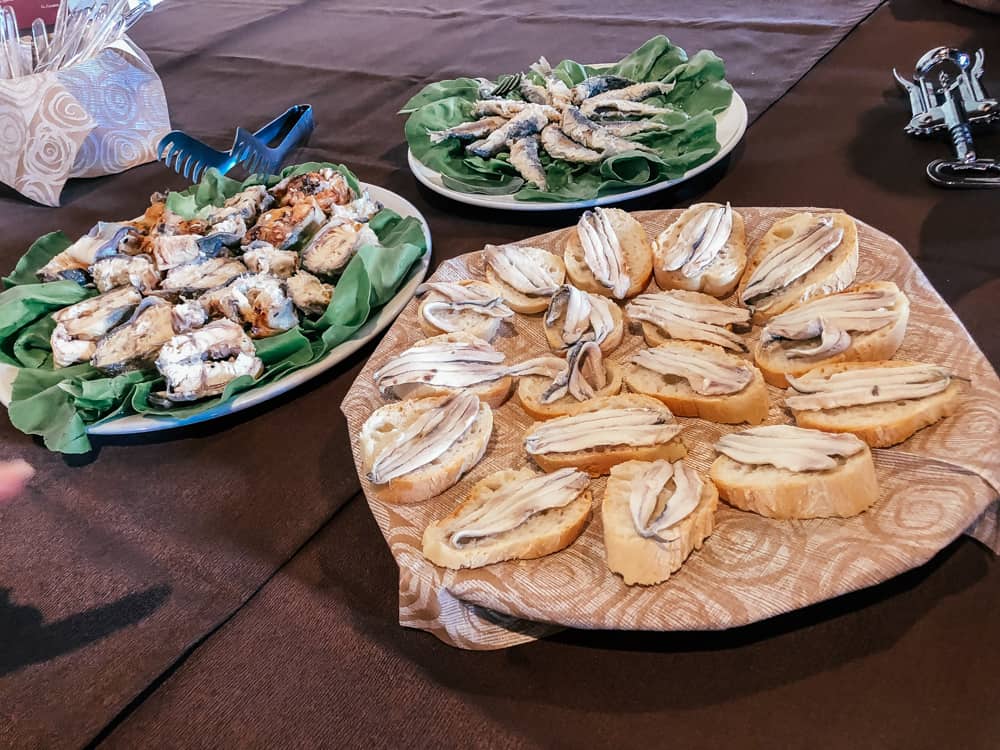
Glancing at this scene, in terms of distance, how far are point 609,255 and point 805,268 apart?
299mm

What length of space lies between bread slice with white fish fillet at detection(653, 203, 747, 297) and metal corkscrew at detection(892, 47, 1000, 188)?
53 cm

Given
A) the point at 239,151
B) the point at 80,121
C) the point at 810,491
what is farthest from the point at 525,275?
the point at 80,121

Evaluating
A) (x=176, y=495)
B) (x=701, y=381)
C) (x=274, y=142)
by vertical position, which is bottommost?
(x=176, y=495)

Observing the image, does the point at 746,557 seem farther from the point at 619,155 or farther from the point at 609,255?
the point at 619,155

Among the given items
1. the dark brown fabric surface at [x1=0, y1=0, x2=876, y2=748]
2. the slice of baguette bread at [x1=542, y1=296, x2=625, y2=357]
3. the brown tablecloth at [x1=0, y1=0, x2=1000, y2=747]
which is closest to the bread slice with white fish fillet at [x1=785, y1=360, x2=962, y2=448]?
the brown tablecloth at [x1=0, y1=0, x2=1000, y2=747]

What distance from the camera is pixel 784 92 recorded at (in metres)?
1.84

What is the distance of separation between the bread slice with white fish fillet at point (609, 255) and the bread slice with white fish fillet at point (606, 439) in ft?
1.03

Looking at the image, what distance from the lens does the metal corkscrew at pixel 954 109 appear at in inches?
54.7

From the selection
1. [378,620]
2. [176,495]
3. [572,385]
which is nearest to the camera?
[378,620]

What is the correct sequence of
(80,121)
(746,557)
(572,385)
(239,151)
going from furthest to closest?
(80,121) < (239,151) < (572,385) < (746,557)

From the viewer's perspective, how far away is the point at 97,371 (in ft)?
4.13

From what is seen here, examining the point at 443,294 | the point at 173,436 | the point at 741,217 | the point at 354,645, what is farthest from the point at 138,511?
the point at 741,217

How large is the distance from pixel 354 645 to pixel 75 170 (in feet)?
6.10

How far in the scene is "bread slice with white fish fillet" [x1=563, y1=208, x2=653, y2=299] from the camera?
3.91ft
